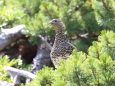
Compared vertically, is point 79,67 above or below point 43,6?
below

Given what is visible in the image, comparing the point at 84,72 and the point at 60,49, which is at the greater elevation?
the point at 60,49

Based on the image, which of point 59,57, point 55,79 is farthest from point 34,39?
point 55,79

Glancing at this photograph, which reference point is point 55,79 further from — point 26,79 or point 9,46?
point 9,46

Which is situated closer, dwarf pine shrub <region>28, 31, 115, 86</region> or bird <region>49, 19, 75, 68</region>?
dwarf pine shrub <region>28, 31, 115, 86</region>

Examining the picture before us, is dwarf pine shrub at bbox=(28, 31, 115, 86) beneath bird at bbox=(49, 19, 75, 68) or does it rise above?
beneath

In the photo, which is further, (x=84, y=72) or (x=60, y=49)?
(x=60, y=49)

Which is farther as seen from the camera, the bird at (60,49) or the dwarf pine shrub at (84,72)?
the bird at (60,49)

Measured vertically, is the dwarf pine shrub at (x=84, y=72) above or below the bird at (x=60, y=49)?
below

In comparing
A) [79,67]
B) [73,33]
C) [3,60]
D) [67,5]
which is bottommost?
[79,67]

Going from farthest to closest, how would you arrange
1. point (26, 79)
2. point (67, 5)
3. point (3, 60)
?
point (67, 5)
point (26, 79)
point (3, 60)

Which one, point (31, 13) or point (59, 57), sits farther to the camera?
point (31, 13)

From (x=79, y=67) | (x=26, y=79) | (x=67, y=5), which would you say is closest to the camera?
(x=79, y=67)
